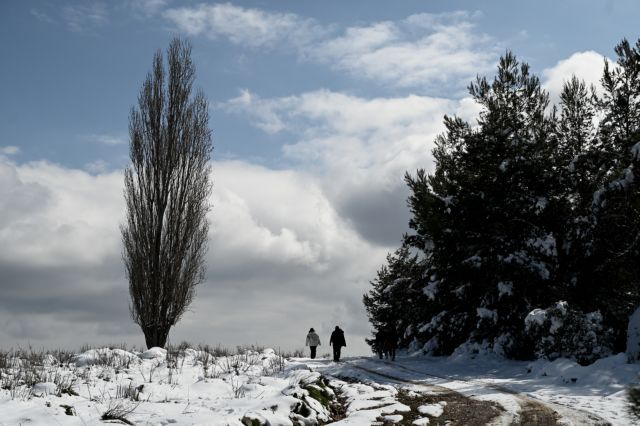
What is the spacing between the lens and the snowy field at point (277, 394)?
8281mm

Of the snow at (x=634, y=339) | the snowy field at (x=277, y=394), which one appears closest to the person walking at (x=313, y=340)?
the snowy field at (x=277, y=394)

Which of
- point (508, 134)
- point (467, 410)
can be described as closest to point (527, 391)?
point (467, 410)

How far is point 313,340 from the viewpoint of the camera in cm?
2720

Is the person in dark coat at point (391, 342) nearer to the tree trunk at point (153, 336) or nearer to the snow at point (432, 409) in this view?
the tree trunk at point (153, 336)

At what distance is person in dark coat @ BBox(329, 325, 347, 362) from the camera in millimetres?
23922

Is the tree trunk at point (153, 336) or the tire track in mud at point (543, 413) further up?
the tree trunk at point (153, 336)

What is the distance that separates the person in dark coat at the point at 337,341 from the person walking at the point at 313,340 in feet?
9.28

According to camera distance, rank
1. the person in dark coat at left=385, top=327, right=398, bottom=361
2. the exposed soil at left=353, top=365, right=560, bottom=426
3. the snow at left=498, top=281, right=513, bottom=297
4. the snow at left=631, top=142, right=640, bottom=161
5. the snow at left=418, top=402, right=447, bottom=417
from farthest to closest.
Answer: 1. the person in dark coat at left=385, top=327, right=398, bottom=361
2. the snow at left=498, top=281, right=513, bottom=297
3. the snow at left=631, top=142, right=640, bottom=161
4. the snow at left=418, top=402, right=447, bottom=417
5. the exposed soil at left=353, top=365, right=560, bottom=426

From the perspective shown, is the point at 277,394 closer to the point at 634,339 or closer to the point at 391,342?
the point at 634,339


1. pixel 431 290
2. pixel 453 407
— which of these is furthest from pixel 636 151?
pixel 453 407

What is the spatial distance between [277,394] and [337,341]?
1400cm

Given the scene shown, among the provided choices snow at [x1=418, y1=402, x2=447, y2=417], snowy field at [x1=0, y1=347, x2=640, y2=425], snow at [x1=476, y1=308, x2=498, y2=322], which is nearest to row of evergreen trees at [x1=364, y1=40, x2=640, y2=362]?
snow at [x1=476, y1=308, x2=498, y2=322]

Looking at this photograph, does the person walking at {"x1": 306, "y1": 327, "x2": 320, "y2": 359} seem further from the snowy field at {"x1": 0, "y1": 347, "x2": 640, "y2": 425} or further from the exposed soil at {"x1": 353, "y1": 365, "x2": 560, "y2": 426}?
the exposed soil at {"x1": 353, "y1": 365, "x2": 560, "y2": 426}

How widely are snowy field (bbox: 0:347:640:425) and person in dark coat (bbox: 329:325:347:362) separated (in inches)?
245
